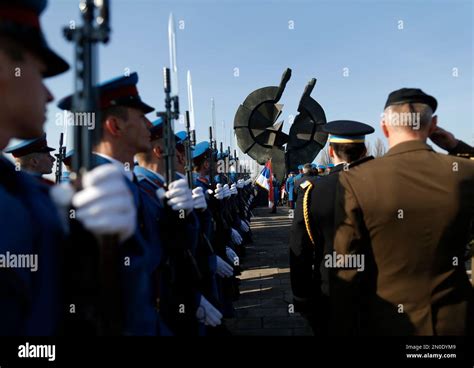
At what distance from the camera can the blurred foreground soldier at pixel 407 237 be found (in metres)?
2.03

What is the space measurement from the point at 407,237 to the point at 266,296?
4.36 metres

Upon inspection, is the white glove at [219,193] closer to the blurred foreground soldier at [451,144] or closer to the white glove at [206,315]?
the white glove at [206,315]

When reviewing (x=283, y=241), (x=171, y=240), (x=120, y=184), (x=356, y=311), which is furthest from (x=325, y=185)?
(x=283, y=241)

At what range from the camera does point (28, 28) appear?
4.31ft

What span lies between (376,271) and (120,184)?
1.63m

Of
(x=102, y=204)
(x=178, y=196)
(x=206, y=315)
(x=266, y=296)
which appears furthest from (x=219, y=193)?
(x=102, y=204)

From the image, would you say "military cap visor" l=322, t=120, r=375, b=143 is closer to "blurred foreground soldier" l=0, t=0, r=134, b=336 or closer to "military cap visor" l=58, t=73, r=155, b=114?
"military cap visor" l=58, t=73, r=155, b=114

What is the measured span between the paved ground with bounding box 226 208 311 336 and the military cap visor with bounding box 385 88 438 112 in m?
2.58

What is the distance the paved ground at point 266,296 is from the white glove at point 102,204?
325cm

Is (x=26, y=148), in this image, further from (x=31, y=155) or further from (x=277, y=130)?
(x=277, y=130)

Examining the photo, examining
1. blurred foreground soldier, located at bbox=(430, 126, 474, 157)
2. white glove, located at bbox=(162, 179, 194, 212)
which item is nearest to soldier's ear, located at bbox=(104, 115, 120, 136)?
white glove, located at bbox=(162, 179, 194, 212)

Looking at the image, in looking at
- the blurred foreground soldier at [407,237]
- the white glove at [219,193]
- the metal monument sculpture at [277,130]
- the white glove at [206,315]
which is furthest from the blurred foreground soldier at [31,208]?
the metal monument sculpture at [277,130]

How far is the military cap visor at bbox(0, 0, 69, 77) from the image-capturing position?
1.27m

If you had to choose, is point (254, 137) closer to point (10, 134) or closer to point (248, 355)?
point (248, 355)
